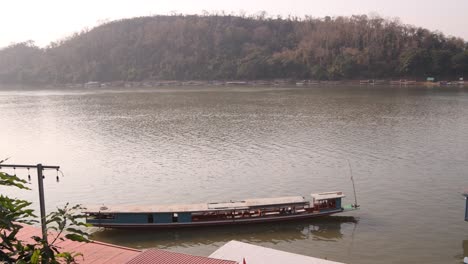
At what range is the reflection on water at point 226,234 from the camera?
1962 centimetres

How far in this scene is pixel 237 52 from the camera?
6019 inches

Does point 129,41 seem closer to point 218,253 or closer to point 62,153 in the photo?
point 62,153

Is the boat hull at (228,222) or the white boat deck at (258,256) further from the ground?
the white boat deck at (258,256)

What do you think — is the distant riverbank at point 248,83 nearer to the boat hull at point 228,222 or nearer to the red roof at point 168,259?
the boat hull at point 228,222

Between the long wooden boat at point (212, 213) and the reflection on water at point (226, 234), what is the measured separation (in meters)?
0.42

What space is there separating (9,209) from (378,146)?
3502 centimetres

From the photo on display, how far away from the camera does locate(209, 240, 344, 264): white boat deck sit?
1382 cm

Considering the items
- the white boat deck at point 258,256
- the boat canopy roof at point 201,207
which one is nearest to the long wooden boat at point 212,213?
the boat canopy roof at point 201,207

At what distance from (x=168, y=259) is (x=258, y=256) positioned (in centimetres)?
309

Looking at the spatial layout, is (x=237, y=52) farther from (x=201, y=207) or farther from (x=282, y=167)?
(x=201, y=207)

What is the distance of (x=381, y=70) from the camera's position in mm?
119438

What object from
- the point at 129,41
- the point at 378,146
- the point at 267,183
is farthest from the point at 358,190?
the point at 129,41

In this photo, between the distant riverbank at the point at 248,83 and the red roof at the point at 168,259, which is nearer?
the red roof at the point at 168,259

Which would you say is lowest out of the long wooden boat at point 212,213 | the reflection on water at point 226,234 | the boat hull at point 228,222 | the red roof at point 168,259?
the reflection on water at point 226,234
